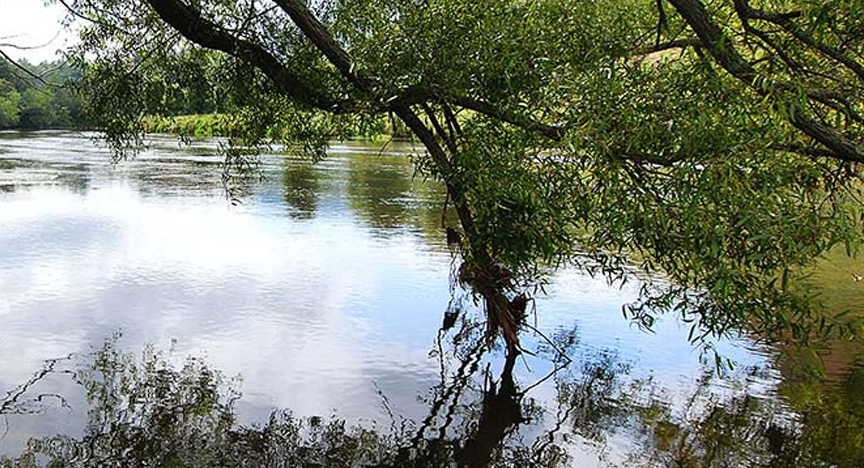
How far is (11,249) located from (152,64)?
7.42 m

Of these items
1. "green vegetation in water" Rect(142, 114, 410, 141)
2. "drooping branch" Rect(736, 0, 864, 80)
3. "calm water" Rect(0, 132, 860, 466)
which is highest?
"drooping branch" Rect(736, 0, 864, 80)

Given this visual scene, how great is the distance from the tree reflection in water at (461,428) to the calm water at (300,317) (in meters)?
0.07

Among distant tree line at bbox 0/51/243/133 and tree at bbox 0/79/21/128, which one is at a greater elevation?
distant tree line at bbox 0/51/243/133

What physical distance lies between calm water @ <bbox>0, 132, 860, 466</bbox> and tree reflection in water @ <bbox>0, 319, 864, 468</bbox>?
0.07 meters

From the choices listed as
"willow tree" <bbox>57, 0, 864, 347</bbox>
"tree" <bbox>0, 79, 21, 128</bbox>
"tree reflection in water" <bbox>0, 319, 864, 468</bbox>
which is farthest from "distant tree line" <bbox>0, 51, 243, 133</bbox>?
"tree" <bbox>0, 79, 21, 128</bbox>

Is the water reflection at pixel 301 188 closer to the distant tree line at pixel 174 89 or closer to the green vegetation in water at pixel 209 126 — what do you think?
the green vegetation in water at pixel 209 126

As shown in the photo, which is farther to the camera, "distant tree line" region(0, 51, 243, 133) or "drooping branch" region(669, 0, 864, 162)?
"distant tree line" region(0, 51, 243, 133)

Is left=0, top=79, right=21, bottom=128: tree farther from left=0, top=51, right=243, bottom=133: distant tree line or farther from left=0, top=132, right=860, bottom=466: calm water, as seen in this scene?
left=0, top=51, right=243, bottom=133: distant tree line

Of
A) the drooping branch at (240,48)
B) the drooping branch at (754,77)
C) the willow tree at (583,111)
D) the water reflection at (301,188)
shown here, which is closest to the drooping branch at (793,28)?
the willow tree at (583,111)

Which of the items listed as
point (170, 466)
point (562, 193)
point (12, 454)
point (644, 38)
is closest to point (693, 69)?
point (644, 38)

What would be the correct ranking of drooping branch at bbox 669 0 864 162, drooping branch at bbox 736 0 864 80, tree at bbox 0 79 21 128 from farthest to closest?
tree at bbox 0 79 21 128
drooping branch at bbox 736 0 864 80
drooping branch at bbox 669 0 864 162

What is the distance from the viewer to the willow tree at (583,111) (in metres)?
3.74

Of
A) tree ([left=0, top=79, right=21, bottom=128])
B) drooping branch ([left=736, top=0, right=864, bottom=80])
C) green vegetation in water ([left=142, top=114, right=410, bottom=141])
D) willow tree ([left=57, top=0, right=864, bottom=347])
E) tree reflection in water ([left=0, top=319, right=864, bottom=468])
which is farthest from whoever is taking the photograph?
tree ([left=0, top=79, right=21, bottom=128])

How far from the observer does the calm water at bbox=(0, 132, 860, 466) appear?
7289 millimetres
